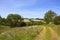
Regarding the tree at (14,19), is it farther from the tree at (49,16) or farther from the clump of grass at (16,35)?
the clump of grass at (16,35)

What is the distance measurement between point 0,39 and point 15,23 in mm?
75782

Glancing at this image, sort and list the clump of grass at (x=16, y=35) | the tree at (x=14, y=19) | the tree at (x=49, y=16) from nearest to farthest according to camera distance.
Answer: the clump of grass at (x=16, y=35)
the tree at (x=14, y=19)
the tree at (x=49, y=16)

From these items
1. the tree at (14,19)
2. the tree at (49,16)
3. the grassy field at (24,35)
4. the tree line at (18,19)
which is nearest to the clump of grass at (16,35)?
the grassy field at (24,35)

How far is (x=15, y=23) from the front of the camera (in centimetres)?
8931

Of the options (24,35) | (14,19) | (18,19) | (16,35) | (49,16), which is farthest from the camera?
(49,16)

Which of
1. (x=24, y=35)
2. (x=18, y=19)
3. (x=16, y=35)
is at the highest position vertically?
(x=18, y=19)

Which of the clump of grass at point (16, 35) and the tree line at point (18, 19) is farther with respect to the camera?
the tree line at point (18, 19)

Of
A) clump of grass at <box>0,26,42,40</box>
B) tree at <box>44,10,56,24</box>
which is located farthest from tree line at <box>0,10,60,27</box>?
clump of grass at <box>0,26,42,40</box>

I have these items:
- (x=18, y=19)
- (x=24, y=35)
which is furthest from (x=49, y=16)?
(x=24, y=35)

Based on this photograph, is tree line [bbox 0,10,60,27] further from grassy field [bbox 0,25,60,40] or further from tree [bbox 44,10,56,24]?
grassy field [bbox 0,25,60,40]

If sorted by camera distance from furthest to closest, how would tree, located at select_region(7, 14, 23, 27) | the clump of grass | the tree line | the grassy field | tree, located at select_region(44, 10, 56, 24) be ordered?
tree, located at select_region(44, 10, 56, 24)
tree, located at select_region(7, 14, 23, 27)
the tree line
the grassy field
the clump of grass

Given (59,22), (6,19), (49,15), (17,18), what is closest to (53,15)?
(49,15)

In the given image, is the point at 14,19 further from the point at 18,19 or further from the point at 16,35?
the point at 16,35

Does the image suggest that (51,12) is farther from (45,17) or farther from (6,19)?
(6,19)
